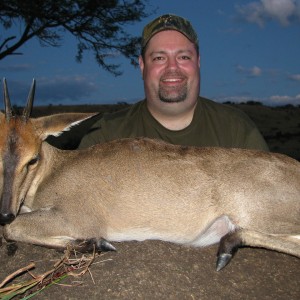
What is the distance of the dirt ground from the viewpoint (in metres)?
3.99

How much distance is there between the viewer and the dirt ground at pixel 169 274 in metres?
3.99

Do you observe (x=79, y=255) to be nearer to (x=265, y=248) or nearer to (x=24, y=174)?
(x=24, y=174)

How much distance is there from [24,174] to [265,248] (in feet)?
9.05

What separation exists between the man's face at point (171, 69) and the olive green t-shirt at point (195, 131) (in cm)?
→ 41

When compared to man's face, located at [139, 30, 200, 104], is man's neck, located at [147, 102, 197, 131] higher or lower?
lower

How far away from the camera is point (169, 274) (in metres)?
4.27

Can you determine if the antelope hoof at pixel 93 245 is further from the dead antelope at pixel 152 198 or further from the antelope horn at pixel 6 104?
the antelope horn at pixel 6 104

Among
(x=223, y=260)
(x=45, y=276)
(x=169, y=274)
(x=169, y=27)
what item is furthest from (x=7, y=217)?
(x=169, y=27)

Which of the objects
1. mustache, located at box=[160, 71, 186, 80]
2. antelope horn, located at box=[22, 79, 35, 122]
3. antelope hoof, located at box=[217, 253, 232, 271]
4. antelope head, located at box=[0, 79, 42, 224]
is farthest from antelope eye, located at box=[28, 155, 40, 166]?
mustache, located at box=[160, 71, 186, 80]

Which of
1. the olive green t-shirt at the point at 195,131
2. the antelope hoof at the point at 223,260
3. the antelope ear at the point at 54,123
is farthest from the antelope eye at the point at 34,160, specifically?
the antelope hoof at the point at 223,260

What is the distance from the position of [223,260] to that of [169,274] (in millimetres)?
690

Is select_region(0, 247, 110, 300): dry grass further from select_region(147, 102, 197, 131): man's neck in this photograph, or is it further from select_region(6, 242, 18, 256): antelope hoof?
select_region(147, 102, 197, 131): man's neck

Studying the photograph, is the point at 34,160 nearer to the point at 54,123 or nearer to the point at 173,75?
the point at 54,123

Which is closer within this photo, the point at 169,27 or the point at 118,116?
the point at 169,27
